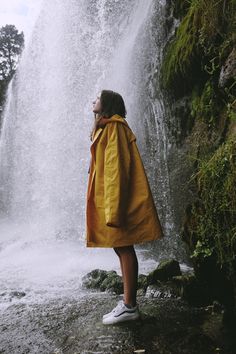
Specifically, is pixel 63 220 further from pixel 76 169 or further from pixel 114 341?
pixel 114 341

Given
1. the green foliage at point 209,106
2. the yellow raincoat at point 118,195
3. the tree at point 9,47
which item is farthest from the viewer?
the tree at point 9,47

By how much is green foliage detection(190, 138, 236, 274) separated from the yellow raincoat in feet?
1.31

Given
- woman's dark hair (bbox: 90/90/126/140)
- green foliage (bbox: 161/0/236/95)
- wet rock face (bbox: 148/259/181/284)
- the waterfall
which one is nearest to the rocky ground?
wet rock face (bbox: 148/259/181/284)

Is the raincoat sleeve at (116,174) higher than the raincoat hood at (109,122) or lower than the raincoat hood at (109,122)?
lower

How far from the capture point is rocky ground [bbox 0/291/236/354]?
9.04 feet

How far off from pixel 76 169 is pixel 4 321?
836 cm

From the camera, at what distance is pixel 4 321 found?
366cm

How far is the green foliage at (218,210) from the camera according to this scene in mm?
2916

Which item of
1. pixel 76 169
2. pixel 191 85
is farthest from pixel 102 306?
pixel 76 169

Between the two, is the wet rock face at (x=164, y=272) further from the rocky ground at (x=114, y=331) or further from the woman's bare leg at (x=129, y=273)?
the woman's bare leg at (x=129, y=273)

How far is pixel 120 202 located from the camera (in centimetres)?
300

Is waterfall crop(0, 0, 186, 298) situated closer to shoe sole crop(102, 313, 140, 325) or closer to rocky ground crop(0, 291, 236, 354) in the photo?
rocky ground crop(0, 291, 236, 354)

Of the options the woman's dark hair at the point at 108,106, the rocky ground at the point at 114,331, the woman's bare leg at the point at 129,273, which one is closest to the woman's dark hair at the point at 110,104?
the woman's dark hair at the point at 108,106

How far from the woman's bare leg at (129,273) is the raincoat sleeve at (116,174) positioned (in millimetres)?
320
